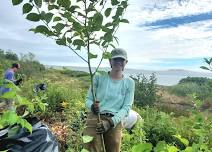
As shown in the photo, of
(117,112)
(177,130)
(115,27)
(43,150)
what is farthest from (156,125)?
(115,27)

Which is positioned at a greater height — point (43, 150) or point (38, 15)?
point (38, 15)

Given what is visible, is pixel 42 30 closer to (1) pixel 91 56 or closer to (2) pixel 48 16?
(2) pixel 48 16

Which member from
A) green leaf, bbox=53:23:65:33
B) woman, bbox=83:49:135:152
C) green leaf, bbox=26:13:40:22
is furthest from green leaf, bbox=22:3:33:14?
woman, bbox=83:49:135:152

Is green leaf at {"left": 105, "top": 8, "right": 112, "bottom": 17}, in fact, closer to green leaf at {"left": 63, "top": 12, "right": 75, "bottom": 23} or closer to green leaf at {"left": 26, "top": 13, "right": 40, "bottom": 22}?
green leaf at {"left": 63, "top": 12, "right": 75, "bottom": 23}

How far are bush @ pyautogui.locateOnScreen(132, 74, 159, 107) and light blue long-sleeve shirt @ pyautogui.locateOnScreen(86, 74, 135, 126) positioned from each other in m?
9.30

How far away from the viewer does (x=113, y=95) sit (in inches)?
197

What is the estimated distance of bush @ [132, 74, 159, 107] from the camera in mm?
14375

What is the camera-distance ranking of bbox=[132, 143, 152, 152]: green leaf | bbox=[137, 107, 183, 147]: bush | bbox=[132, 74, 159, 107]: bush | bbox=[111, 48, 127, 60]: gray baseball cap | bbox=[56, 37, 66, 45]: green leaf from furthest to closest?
bbox=[132, 74, 159, 107]: bush, bbox=[137, 107, 183, 147]: bush, bbox=[111, 48, 127, 60]: gray baseball cap, bbox=[56, 37, 66, 45]: green leaf, bbox=[132, 143, 152, 152]: green leaf

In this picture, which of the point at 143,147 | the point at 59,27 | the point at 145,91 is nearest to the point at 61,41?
the point at 59,27

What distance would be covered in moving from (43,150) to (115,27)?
2028 mm

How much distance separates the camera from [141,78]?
1447cm

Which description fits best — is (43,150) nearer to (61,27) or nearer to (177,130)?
(61,27)

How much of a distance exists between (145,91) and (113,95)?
31.2 ft

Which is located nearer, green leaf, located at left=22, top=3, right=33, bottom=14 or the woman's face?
green leaf, located at left=22, top=3, right=33, bottom=14
